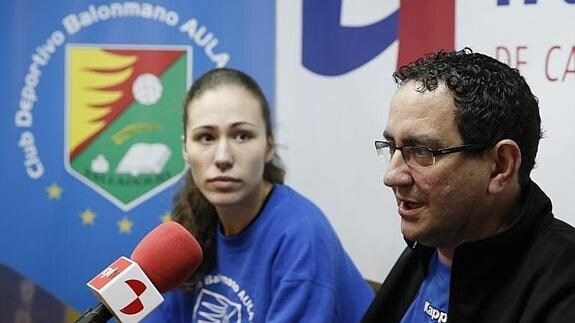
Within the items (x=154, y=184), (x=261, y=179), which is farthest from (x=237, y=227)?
(x=154, y=184)

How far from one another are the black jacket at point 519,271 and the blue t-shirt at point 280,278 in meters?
0.45

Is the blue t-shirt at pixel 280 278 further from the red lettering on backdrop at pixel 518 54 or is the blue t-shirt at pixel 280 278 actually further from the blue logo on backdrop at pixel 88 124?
the red lettering on backdrop at pixel 518 54

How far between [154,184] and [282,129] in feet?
1.12

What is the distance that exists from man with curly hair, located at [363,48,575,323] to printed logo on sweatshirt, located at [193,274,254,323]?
563mm

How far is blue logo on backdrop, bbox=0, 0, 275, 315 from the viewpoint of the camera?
207cm

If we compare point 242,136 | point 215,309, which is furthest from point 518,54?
point 215,309

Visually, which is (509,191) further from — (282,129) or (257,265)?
(282,129)

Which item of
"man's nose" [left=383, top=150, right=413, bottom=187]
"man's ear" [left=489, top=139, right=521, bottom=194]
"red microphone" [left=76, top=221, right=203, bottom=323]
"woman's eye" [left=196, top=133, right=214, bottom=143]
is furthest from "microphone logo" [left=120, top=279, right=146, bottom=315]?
"woman's eye" [left=196, top=133, right=214, bottom=143]

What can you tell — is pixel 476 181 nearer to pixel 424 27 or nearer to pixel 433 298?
pixel 433 298

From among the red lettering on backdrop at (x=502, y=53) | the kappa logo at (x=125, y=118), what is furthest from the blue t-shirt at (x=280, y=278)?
the red lettering on backdrop at (x=502, y=53)

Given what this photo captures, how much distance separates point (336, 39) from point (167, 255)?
78 centimetres

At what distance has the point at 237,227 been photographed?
5.85 ft

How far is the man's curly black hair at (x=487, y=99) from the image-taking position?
116 centimetres

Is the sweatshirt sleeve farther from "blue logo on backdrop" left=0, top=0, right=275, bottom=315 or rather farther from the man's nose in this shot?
"blue logo on backdrop" left=0, top=0, right=275, bottom=315
